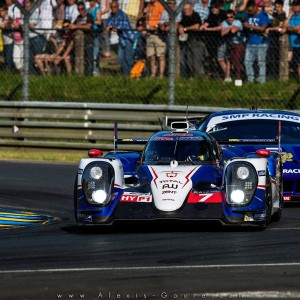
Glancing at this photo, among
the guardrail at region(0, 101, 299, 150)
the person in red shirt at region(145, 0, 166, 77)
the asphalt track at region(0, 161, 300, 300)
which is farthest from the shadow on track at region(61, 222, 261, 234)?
the person in red shirt at region(145, 0, 166, 77)

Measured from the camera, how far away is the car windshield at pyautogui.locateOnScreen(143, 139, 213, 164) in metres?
11.2

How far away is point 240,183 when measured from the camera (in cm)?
1054

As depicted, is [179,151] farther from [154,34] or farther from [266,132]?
[154,34]

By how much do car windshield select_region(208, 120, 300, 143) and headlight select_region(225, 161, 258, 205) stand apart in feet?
10.1

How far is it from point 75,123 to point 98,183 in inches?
349

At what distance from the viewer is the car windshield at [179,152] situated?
11.2m

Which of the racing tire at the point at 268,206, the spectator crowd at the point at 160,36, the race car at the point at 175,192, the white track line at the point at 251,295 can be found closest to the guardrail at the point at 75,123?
the spectator crowd at the point at 160,36

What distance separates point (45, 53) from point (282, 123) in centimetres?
721

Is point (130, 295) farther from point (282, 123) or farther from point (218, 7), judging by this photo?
point (218, 7)

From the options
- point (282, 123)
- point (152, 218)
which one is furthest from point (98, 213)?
point (282, 123)

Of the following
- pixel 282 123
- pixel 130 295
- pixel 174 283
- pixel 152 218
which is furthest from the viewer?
pixel 282 123

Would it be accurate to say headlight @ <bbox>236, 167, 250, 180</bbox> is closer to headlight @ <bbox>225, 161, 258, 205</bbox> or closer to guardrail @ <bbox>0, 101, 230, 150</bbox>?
headlight @ <bbox>225, 161, 258, 205</bbox>

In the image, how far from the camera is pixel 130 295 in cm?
686

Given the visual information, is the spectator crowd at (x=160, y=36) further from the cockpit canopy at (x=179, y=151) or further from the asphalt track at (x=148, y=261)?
the cockpit canopy at (x=179, y=151)
